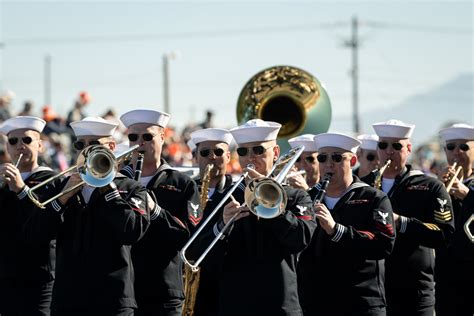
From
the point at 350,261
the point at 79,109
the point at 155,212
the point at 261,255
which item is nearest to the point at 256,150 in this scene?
the point at 261,255

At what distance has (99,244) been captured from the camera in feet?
26.4

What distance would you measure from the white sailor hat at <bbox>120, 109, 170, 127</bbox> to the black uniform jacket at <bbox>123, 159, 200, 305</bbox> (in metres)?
0.34

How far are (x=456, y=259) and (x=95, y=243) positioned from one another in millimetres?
Result: 3336

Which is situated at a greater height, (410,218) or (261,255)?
(410,218)

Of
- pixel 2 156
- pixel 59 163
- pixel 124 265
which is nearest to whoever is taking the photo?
pixel 124 265

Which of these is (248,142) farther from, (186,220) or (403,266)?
(403,266)

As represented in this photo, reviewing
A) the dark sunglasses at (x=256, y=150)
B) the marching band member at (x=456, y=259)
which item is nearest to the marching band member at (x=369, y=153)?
the marching band member at (x=456, y=259)

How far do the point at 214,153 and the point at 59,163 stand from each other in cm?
834

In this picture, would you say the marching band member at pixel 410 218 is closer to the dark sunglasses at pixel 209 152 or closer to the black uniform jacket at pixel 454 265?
the black uniform jacket at pixel 454 265

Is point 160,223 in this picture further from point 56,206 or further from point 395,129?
point 395,129

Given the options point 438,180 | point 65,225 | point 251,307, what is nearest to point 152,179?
point 65,225

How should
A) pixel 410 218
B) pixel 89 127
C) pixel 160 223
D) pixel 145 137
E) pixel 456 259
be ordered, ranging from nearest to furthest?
pixel 160 223
pixel 89 127
pixel 145 137
pixel 410 218
pixel 456 259

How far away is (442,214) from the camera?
9305mm

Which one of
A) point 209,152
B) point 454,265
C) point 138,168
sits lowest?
point 454,265
